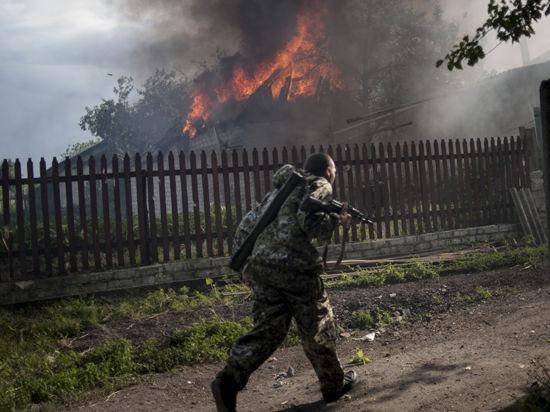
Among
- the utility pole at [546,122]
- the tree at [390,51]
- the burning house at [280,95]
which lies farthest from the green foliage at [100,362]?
the tree at [390,51]

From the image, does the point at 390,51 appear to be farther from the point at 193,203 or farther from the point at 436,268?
the point at 193,203

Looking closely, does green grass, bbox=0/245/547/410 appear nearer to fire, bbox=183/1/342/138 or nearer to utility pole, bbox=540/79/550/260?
utility pole, bbox=540/79/550/260

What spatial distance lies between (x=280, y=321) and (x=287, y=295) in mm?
184

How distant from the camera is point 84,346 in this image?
5.74 m

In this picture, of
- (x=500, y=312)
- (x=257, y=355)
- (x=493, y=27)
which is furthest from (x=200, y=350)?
(x=493, y=27)

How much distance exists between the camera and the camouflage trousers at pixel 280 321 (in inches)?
139

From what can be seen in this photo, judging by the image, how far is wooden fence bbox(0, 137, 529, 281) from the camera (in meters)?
7.83

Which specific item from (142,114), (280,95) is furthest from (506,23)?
(142,114)

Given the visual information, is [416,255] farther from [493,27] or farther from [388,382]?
[493,27]

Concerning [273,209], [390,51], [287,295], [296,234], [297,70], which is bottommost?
[287,295]

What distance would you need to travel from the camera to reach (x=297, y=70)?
20.4 metres

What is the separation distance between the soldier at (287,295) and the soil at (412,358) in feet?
1.86

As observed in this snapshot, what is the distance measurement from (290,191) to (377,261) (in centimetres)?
553

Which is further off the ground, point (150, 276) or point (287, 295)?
point (287, 295)
